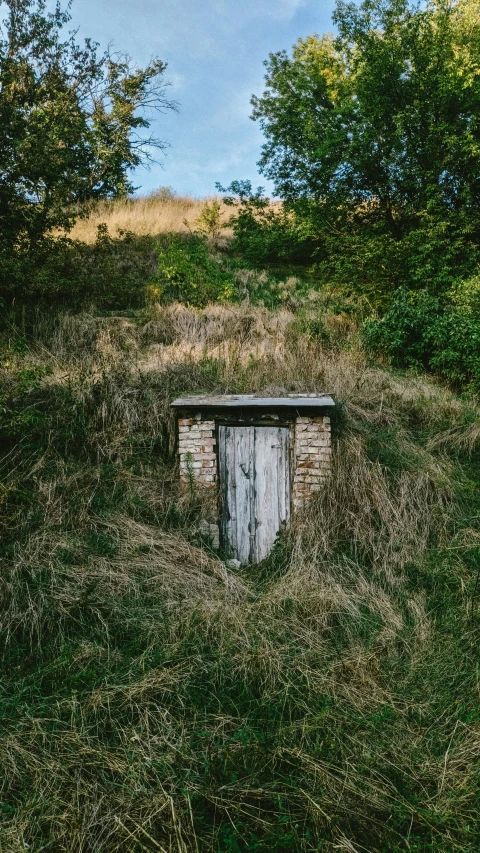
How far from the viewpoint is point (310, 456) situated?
17.8ft

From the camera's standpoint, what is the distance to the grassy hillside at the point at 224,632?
246cm

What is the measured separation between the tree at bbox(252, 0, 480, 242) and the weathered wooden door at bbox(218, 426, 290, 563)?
8.27 m

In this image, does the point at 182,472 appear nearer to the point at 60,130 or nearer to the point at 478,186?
the point at 60,130

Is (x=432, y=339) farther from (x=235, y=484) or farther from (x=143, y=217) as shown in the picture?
(x=143, y=217)

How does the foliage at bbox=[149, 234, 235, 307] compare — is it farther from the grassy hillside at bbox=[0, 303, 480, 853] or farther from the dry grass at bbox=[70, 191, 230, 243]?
the grassy hillside at bbox=[0, 303, 480, 853]

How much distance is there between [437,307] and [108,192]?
35.1ft

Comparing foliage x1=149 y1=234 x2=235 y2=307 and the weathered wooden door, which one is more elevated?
foliage x1=149 y1=234 x2=235 y2=307

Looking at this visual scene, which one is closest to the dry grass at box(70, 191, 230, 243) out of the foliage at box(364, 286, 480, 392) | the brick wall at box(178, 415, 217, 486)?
the foliage at box(364, 286, 480, 392)

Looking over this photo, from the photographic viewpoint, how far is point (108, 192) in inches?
570

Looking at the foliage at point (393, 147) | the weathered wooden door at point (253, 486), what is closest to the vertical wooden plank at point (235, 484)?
the weathered wooden door at point (253, 486)

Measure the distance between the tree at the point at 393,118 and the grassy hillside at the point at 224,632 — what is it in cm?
666

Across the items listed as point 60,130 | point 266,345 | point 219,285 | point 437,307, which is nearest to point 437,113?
point 437,307

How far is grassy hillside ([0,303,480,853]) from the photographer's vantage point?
2465 millimetres

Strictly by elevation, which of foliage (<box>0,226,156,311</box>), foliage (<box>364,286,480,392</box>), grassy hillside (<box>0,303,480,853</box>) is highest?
foliage (<box>0,226,156,311</box>)
